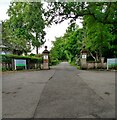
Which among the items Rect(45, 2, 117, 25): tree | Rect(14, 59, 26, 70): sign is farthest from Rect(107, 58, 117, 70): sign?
Rect(45, 2, 117, 25): tree

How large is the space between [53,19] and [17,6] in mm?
36959

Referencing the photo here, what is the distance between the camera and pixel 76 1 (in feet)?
46.5

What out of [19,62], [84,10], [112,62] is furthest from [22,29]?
[84,10]

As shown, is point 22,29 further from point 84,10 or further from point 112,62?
point 84,10

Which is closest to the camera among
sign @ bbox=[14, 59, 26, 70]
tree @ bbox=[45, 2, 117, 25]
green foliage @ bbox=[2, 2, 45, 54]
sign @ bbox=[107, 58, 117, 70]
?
tree @ bbox=[45, 2, 117, 25]

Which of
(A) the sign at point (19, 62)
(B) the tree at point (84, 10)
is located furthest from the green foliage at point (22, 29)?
(B) the tree at point (84, 10)

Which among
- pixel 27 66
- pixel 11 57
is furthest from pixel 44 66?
pixel 11 57

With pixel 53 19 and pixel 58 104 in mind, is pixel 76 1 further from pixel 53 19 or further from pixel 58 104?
pixel 58 104

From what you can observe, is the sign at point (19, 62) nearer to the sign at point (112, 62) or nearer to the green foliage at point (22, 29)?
the sign at point (112, 62)

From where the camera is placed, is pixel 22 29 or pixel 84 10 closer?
pixel 84 10

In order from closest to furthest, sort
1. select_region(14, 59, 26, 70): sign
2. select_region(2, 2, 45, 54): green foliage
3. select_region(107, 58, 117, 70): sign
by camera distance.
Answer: select_region(14, 59, 26, 70): sign → select_region(107, 58, 117, 70): sign → select_region(2, 2, 45, 54): green foliage

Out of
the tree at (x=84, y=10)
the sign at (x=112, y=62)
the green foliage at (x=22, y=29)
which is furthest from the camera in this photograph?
the green foliage at (x=22, y=29)

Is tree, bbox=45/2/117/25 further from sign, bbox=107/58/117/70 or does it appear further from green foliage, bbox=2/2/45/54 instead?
green foliage, bbox=2/2/45/54

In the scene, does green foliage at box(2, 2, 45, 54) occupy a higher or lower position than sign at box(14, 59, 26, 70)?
higher
